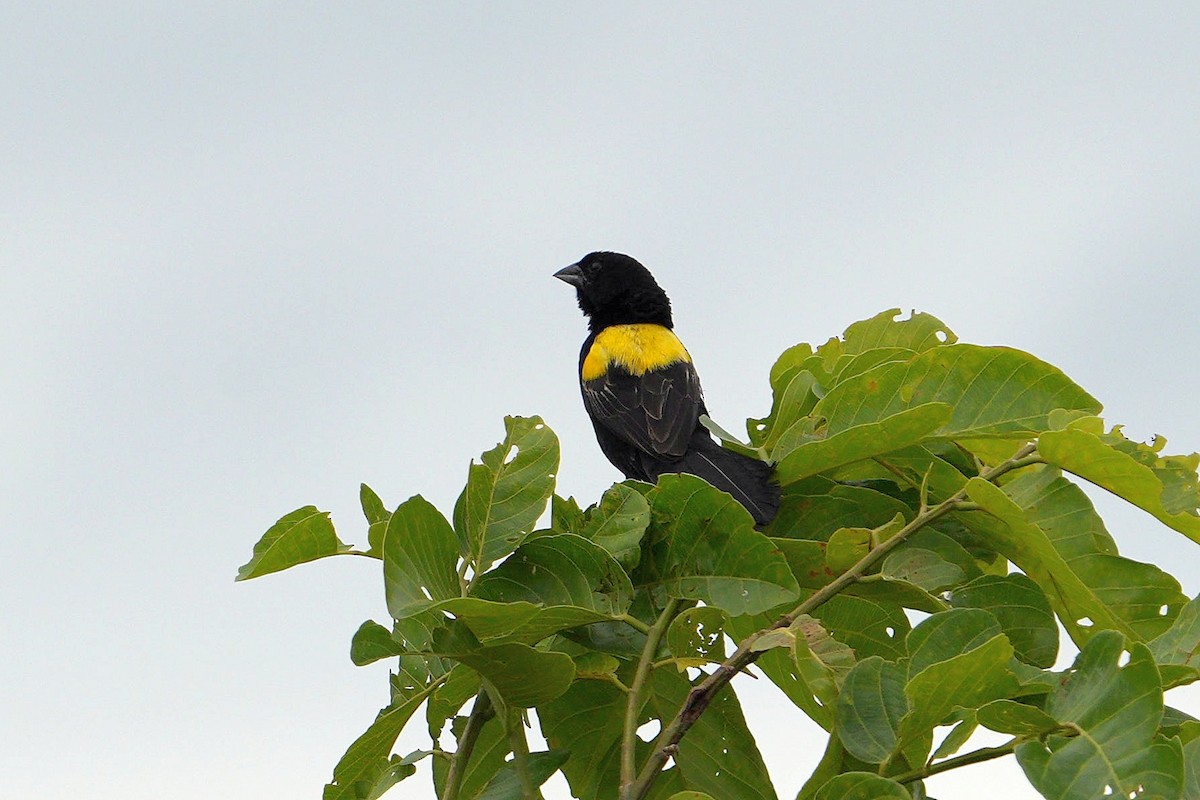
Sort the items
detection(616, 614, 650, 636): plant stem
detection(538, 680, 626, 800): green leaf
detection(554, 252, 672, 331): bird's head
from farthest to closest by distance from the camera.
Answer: detection(554, 252, 672, 331): bird's head < detection(538, 680, 626, 800): green leaf < detection(616, 614, 650, 636): plant stem

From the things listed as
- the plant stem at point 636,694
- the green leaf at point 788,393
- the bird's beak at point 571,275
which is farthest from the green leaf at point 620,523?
the bird's beak at point 571,275

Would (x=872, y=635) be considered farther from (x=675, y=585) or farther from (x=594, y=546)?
(x=594, y=546)

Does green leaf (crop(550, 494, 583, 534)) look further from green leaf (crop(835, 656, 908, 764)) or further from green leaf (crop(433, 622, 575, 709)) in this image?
green leaf (crop(835, 656, 908, 764))

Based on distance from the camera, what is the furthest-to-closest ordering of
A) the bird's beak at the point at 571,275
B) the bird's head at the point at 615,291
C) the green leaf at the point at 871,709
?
the bird's beak at the point at 571,275 → the bird's head at the point at 615,291 → the green leaf at the point at 871,709

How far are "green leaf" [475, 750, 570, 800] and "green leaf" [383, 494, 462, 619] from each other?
1.04 feet

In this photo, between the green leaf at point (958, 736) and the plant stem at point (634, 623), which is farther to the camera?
the plant stem at point (634, 623)

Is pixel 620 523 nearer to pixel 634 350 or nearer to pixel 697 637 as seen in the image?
pixel 697 637

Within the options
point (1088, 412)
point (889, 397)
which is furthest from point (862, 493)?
point (1088, 412)

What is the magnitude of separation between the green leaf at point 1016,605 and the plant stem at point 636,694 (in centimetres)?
47

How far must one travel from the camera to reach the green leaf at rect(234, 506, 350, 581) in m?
2.10

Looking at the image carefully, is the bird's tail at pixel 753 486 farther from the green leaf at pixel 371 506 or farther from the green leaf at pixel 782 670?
the green leaf at pixel 371 506

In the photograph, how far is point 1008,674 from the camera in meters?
1.72

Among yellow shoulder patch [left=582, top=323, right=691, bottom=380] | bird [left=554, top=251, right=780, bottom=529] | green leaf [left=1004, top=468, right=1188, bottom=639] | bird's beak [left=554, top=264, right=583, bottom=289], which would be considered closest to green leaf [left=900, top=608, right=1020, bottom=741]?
green leaf [left=1004, top=468, right=1188, bottom=639]

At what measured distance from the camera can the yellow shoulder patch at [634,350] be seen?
552 cm
